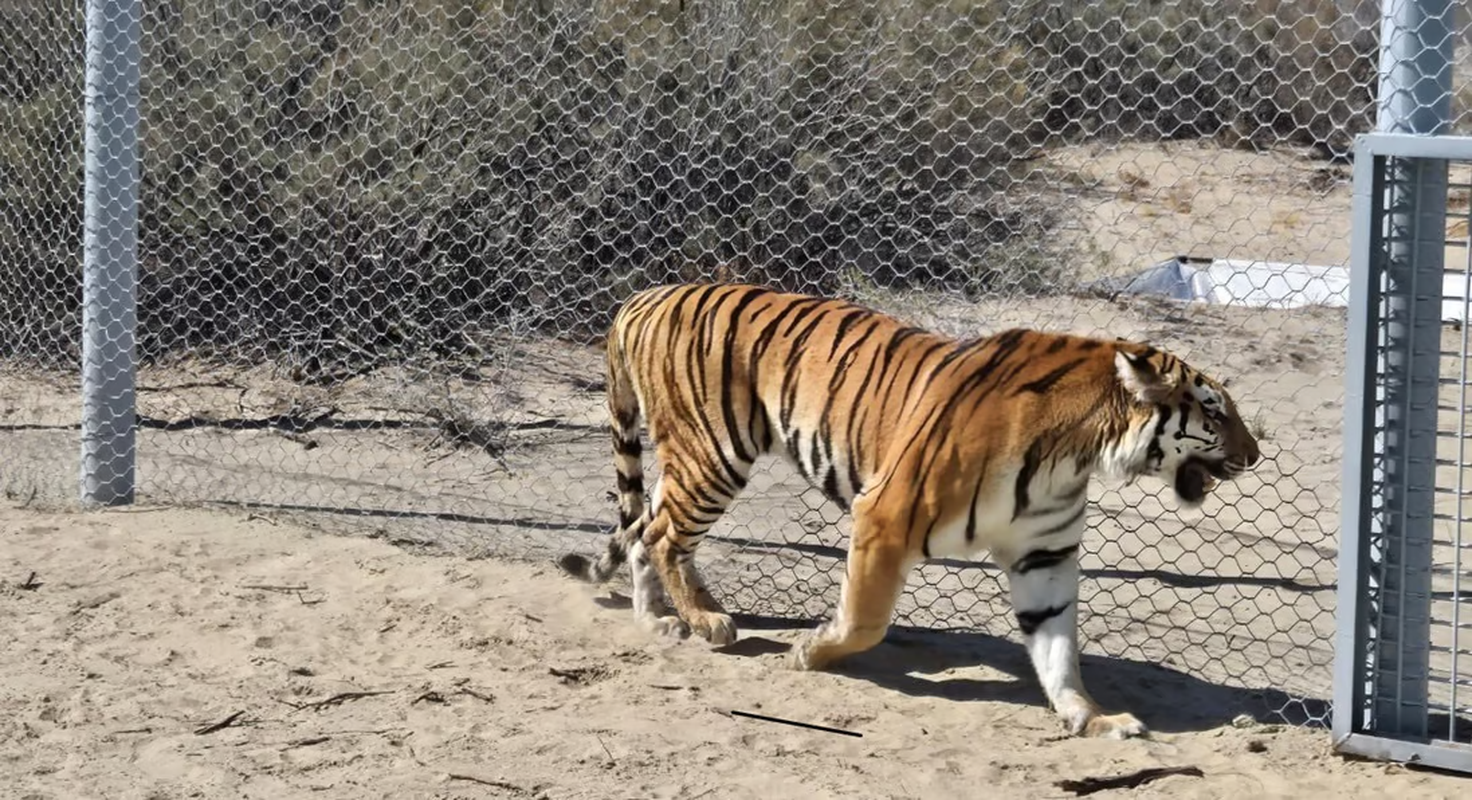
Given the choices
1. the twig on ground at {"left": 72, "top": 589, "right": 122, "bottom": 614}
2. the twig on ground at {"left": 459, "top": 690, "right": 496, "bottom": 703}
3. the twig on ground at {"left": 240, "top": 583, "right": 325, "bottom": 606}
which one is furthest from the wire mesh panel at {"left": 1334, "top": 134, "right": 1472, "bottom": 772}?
the twig on ground at {"left": 72, "top": 589, "right": 122, "bottom": 614}

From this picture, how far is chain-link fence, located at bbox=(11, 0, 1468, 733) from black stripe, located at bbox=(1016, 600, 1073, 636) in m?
0.77

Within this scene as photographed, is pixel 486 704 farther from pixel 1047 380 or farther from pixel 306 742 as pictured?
pixel 1047 380

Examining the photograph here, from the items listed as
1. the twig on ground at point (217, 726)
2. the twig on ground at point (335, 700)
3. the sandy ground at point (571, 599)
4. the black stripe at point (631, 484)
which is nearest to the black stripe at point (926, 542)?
the sandy ground at point (571, 599)

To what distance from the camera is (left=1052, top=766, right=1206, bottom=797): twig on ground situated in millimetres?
4410

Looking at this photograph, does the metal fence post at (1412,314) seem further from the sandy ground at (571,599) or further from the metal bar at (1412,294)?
the sandy ground at (571,599)

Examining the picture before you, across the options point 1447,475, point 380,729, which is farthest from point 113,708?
point 1447,475

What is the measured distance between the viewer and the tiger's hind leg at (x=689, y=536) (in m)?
5.62

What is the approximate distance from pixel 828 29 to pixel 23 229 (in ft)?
15.1

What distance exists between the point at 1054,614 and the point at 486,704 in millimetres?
1617

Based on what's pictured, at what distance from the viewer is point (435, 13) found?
8.76 meters

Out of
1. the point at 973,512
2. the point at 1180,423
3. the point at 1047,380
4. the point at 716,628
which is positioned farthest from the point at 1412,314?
the point at 716,628

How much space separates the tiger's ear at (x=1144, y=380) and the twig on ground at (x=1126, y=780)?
0.98m

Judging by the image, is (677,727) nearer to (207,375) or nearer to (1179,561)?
(1179,561)

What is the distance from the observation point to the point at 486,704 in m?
5.01
